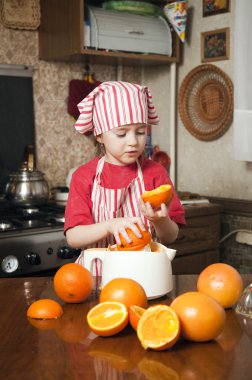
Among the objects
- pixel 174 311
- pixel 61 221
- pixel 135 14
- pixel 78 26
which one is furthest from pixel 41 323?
pixel 135 14

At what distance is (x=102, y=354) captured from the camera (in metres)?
0.92

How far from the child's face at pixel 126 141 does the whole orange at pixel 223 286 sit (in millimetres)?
529

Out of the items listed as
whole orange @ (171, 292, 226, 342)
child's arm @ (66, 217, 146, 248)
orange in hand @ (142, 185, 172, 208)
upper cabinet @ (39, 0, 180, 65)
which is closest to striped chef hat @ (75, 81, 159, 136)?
child's arm @ (66, 217, 146, 248)

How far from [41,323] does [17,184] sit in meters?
1.62

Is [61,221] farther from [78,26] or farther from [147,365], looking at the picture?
[147,365]

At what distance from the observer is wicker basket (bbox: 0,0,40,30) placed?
9.14 ft

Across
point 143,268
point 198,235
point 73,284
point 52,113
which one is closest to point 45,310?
point 73,284

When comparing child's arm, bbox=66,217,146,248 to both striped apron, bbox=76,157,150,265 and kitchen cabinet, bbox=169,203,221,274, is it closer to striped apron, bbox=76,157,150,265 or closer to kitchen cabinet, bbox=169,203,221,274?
striped apron, bbox=76,157,150,265

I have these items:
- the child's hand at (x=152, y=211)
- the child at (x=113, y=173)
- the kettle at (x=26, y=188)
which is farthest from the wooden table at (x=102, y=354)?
the kettle at (x=26, y=188)

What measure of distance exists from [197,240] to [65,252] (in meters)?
0.79

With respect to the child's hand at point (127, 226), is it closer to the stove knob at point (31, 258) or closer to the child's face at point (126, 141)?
the child's face at point (126, 141)

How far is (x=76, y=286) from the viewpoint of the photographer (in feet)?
3.81

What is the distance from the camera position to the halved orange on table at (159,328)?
0.91 metres

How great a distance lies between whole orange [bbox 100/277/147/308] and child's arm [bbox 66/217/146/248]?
16cm
